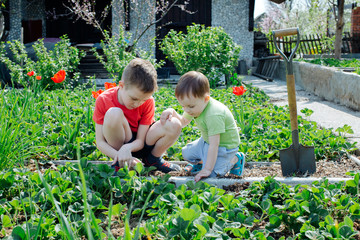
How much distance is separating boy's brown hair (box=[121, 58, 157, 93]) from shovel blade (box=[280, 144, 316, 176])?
0.96m

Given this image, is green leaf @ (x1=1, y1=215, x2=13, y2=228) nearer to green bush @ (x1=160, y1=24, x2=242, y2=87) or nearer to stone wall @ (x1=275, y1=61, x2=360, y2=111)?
stone wall @ (x1=275, y1=61, x2=360, y2=111)

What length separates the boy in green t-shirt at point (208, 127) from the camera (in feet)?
7.83

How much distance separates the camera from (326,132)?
11.1 ft

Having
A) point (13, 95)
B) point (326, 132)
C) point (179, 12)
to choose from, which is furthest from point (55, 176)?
point (179, 12)

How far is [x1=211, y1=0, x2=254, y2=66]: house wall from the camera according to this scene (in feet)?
41.0

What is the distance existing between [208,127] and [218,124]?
0.21 feet

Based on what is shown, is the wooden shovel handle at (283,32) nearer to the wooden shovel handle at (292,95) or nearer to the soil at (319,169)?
the wooden shovel handle at (292,95)

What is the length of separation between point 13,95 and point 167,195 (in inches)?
88.8

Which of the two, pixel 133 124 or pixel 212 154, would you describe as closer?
pixel 212 154

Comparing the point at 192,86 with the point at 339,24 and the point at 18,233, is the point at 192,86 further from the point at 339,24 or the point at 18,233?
the point at 339,24

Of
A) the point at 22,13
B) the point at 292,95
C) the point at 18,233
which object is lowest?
the point at 18,233

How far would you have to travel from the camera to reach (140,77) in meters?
2.43

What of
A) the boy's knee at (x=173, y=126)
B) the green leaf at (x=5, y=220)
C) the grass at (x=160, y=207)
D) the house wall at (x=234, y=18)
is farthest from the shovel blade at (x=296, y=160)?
the house wall at (x=234, y=18)

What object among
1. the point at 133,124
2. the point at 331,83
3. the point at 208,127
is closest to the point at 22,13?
the point at 331,83
